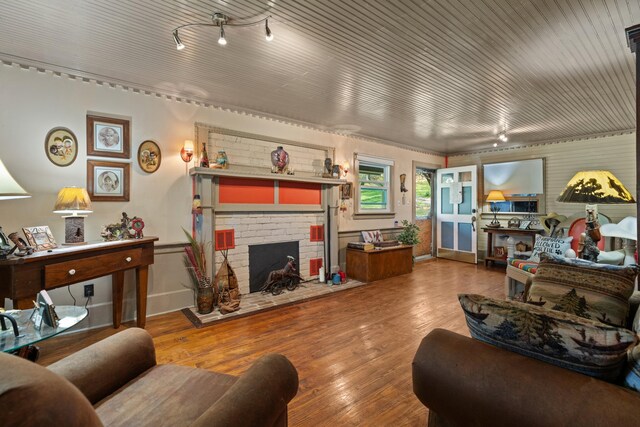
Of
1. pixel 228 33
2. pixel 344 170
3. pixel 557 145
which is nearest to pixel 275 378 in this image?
pixel 228 33

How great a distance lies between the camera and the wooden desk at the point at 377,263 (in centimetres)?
462

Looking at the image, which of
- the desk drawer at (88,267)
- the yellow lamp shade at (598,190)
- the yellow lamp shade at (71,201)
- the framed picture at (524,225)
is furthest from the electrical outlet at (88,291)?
the framed picture at (524,225)

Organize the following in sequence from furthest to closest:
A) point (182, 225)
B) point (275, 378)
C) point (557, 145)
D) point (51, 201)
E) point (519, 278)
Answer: point (557, 145) → point (182, 225) → point (519, 278) → point (51, 201) → point (275, 378)

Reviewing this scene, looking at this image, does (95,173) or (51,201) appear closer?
(51,201)

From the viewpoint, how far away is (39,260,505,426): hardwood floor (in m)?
1.75

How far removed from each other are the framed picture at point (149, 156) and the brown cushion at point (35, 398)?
2.98 metres

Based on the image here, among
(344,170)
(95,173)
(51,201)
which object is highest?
(344,170)

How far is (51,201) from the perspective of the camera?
2674mm

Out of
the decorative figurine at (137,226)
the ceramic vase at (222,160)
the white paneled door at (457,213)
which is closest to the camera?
the decorative figurine at (137,226)

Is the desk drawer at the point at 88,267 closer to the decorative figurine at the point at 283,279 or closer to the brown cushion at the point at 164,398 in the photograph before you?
the brown cushion at the point at 164,398

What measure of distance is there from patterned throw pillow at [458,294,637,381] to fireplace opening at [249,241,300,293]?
10.4ft

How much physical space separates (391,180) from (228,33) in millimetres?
4331

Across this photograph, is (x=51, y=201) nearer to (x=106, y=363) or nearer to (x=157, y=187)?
(x=157, y=187)

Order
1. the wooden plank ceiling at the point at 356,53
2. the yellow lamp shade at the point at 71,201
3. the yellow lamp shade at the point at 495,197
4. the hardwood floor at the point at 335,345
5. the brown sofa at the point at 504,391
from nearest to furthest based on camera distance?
the brown sofa at the point at 504,391 → the hardwood floor at the point at 335,345 → the wooden plank ceiling at the point at 356,53 → the yellow lamp shade at the point at 71,201 → the yellow lamp shade at the point at 495,197
